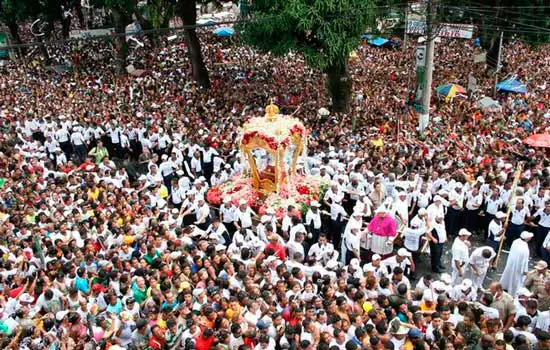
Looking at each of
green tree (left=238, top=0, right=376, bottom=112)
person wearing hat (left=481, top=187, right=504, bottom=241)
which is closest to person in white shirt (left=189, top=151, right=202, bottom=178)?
green tree (left=238, top=0, right=376, bottom=112)

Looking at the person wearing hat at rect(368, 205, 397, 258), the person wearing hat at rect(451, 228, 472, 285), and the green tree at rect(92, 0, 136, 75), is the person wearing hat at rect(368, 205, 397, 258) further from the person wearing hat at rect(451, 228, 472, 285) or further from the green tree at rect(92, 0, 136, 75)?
the green tree at rect(92, 0, 136, 75)

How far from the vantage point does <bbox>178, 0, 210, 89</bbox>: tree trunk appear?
64.9 ft

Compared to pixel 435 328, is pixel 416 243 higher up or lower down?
lower down

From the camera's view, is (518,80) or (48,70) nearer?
(518,80)

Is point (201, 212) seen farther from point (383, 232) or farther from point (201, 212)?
point (383, 232)

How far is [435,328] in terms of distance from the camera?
6148mm

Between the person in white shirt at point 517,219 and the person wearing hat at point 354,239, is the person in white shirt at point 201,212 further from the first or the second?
the person in white shirt at point 517,219

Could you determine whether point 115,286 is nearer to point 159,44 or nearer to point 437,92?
point 437,92

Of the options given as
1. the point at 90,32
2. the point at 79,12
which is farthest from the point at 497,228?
the point at 79,12

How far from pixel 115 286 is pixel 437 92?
1374 cm

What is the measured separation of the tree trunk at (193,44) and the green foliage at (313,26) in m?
4.63

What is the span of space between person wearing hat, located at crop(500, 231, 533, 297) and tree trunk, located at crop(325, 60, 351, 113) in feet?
31.4

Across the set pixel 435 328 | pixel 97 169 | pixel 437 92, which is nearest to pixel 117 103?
pixel 97 169

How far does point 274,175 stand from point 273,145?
41.0 inches
